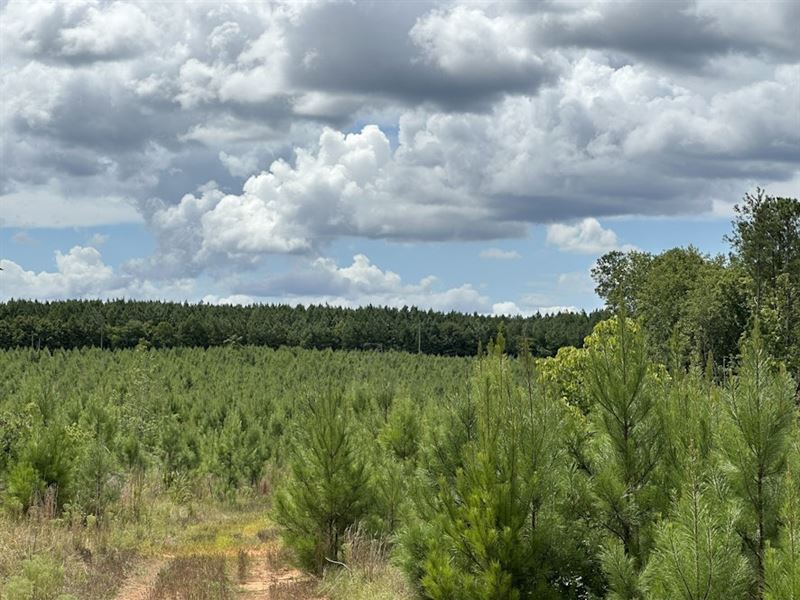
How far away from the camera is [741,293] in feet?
185

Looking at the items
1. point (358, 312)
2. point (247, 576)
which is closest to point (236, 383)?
point (247, 576)

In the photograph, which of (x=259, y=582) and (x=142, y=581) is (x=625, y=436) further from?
(x=142, y=581)

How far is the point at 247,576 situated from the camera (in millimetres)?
16531

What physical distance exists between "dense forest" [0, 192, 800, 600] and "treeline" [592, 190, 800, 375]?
2780 cm

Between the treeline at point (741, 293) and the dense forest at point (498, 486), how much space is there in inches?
1094

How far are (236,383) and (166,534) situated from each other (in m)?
35.3

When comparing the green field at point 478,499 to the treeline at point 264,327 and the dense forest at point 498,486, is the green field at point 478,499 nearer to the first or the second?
the dense forest at point 498,486

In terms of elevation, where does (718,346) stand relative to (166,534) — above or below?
above

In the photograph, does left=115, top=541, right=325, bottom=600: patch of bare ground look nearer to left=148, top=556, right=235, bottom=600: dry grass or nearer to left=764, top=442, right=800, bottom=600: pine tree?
left=148, top=556, right=235, bottom=600: dry grass

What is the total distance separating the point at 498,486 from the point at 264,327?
323 feet

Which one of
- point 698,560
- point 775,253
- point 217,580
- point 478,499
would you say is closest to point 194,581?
point 217,580

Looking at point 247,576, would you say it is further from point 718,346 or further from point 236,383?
point 718,346

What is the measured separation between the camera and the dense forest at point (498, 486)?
26.8 ft

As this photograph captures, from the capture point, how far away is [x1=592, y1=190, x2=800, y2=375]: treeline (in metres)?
51.7
